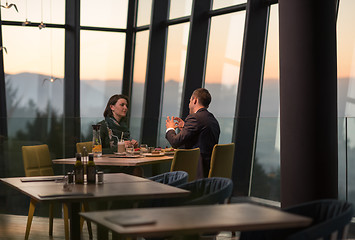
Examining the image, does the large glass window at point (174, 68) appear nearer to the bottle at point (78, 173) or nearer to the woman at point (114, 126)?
the woman at point (114, 126)

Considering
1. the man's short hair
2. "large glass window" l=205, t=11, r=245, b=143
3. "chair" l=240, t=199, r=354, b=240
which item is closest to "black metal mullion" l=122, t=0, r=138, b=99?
"large glass window" l=205, t=11, r=245, b=143

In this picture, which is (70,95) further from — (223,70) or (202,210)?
(202,210)

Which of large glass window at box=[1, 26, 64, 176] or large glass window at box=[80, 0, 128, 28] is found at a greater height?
large glass window at box=[80, 0, 128, 28]

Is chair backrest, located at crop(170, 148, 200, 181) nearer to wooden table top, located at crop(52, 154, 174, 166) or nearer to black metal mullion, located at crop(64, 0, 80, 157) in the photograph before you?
wooden table top, located at crop(52, 154, 174, 166)

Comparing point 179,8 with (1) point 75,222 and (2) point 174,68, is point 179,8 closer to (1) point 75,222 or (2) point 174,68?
(2) point 174,68

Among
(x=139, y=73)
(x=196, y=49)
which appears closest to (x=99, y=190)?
(x=196, y=49)

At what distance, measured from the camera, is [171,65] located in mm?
8945

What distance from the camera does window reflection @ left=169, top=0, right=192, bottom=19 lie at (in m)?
8.48

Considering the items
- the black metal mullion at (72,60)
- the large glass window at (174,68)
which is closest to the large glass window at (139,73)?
the large glass window at (174,68)

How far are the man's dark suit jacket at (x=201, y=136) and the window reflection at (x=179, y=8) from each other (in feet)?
12.3

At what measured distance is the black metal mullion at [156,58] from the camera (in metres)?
8.98

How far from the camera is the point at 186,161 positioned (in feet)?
15.5

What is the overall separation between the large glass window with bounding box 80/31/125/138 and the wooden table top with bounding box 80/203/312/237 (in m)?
7.11

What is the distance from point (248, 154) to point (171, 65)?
10.3ft
